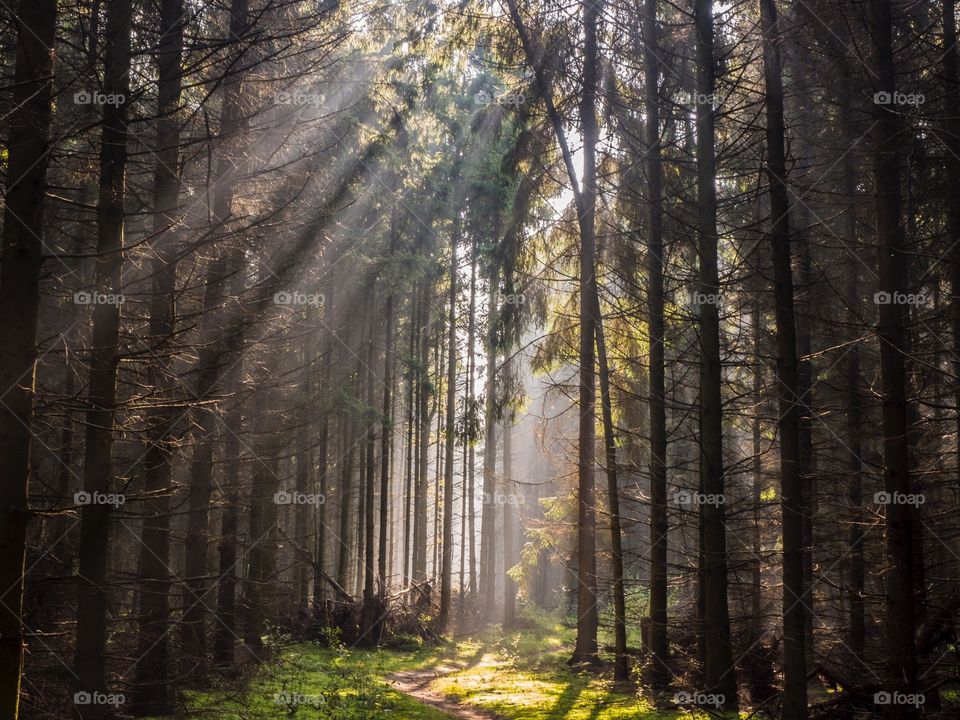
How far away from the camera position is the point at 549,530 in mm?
16406

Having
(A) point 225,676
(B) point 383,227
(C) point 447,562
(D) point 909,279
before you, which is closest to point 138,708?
(A) point 225,676

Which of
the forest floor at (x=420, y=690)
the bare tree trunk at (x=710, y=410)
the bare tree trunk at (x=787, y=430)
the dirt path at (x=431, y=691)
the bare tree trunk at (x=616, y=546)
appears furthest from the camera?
the bare tree trunk at (x=616, y=546)

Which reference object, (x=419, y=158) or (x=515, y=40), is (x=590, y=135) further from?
(x=419, y=158)

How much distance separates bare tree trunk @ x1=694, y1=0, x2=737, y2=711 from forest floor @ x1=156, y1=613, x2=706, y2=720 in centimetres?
92

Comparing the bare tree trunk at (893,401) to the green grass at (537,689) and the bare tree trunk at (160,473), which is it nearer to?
the green grass at (537,689)

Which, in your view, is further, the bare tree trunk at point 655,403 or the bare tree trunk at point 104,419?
the bare tree trunk at point 655,403

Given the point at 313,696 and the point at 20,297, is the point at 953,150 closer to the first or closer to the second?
the point at 20,297

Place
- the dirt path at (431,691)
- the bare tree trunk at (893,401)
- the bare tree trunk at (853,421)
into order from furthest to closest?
the bare tree trunk at (853,421) → the dirt path at (431,691) → the bare tree trunk at (893,401)

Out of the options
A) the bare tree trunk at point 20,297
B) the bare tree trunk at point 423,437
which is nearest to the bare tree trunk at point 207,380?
the bare tree trunk at point 20,297

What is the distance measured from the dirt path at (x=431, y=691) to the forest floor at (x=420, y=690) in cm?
2

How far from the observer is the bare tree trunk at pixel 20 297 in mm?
4973

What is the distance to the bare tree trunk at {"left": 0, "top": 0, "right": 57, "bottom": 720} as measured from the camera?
4973 millimetres

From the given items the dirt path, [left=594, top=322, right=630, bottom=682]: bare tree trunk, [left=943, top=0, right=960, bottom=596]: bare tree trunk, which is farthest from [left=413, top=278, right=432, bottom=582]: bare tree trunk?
[left=943, top=0, right=960, bottom=596]: bare tree trunk

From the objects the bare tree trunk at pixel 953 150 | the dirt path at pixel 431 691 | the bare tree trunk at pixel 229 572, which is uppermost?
the bare tree trunk at pixel 953 150
